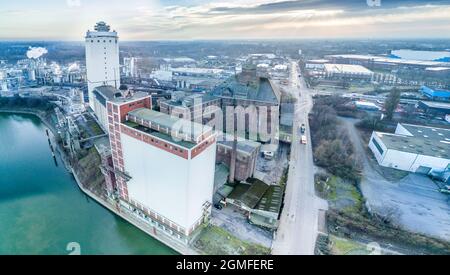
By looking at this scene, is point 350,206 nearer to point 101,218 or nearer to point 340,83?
point 101,218

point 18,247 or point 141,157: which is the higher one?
point 141,157

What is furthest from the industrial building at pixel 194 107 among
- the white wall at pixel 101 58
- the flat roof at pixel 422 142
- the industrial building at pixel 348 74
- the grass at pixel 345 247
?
the industrial building at pixel 348 74

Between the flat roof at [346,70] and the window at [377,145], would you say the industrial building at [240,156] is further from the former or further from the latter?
the flat roof at [346,70]

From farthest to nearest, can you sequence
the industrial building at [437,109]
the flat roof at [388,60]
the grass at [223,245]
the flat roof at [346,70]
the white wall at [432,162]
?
the flat roof at [388,60] < the flat roof at [346,70] < the industrial building at [437,109] < the white wall at [432,162] < the grass at [223,245]

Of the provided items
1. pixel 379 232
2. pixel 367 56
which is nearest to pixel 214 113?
pixel 379 232

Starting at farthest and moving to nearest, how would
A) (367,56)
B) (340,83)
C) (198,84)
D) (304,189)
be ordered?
(367,56)
(340,83)
(198,84)
(304,189)

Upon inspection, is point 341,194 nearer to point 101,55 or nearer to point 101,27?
point 101,55
